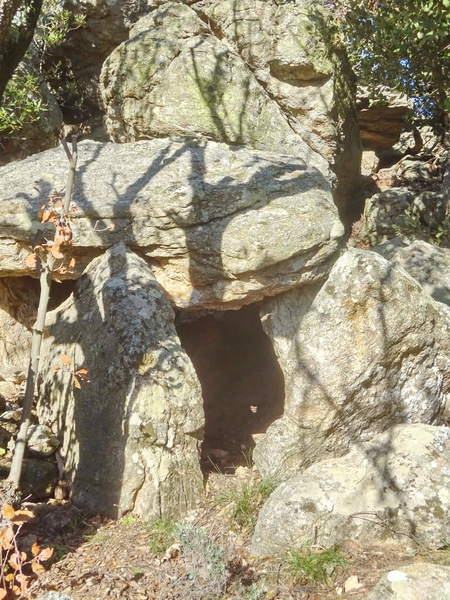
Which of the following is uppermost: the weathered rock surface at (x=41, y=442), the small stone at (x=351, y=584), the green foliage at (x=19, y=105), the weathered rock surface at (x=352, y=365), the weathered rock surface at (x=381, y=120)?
the weathered rock surface at (x=381, y=120)

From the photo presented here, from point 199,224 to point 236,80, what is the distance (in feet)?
7.66

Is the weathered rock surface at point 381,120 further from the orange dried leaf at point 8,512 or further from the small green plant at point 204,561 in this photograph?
the orange dried leaf at point 8,512

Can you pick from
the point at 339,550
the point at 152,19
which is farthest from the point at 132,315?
the point at 152,19

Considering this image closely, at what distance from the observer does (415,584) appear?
11.4 ft

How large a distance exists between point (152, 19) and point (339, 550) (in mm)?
6514

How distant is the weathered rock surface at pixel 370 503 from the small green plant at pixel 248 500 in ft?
0.75

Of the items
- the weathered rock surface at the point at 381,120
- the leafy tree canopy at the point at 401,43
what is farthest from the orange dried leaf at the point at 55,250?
the weathered rock surface at the point at 381,120

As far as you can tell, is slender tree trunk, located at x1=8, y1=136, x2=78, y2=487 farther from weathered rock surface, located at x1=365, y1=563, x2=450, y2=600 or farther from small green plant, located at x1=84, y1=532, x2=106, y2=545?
weathered rock surface, located at x1=365, y1=563, x2=450, y2=600

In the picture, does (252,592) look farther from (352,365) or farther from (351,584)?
(352,365)

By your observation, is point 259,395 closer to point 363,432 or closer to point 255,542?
point 363,432

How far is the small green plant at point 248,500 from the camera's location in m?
4.85

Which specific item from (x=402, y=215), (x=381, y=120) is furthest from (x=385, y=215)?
(x=381, y=120)

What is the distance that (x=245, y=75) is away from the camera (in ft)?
24.4

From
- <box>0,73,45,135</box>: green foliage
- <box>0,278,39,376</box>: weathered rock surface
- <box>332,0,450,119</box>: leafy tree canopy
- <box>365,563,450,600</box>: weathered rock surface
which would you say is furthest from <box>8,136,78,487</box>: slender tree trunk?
<box>332,0,450,119</box>: leafy tree canopy
